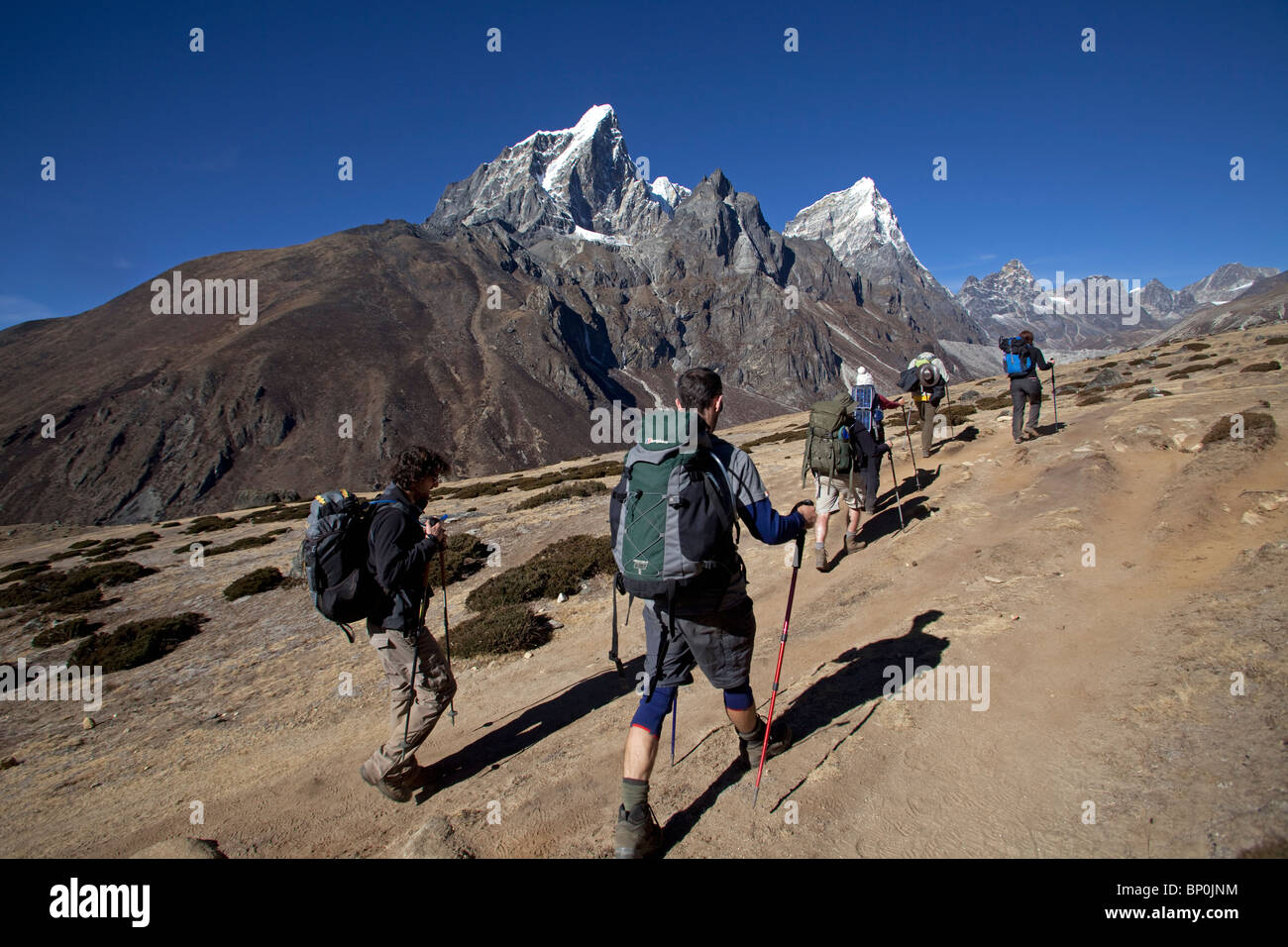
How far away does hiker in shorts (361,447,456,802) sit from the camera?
17.3ft

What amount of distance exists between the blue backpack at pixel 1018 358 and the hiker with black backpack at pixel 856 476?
492 centimetres

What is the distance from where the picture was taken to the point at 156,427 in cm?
11988

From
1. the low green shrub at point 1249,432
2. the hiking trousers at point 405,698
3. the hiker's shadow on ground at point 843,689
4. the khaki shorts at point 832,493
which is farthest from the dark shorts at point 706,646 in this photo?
the low green shrub at point 1249,432

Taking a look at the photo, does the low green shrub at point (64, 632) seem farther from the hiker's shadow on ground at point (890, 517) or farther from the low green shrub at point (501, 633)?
the hiker's shadow on ground at point (890, 517)

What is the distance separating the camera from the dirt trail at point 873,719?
4.14 metres

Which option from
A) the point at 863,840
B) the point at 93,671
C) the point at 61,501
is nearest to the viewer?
the point at 863,840

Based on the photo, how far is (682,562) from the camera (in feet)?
12.9

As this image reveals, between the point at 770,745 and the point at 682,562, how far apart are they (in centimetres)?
224

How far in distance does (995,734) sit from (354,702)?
7935mm

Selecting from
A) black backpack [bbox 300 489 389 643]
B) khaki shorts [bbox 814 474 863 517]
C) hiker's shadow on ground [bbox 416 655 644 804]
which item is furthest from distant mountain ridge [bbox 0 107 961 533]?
black backpack [bbox 300 489 389 643]

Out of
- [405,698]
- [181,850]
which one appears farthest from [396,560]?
[181,850]
